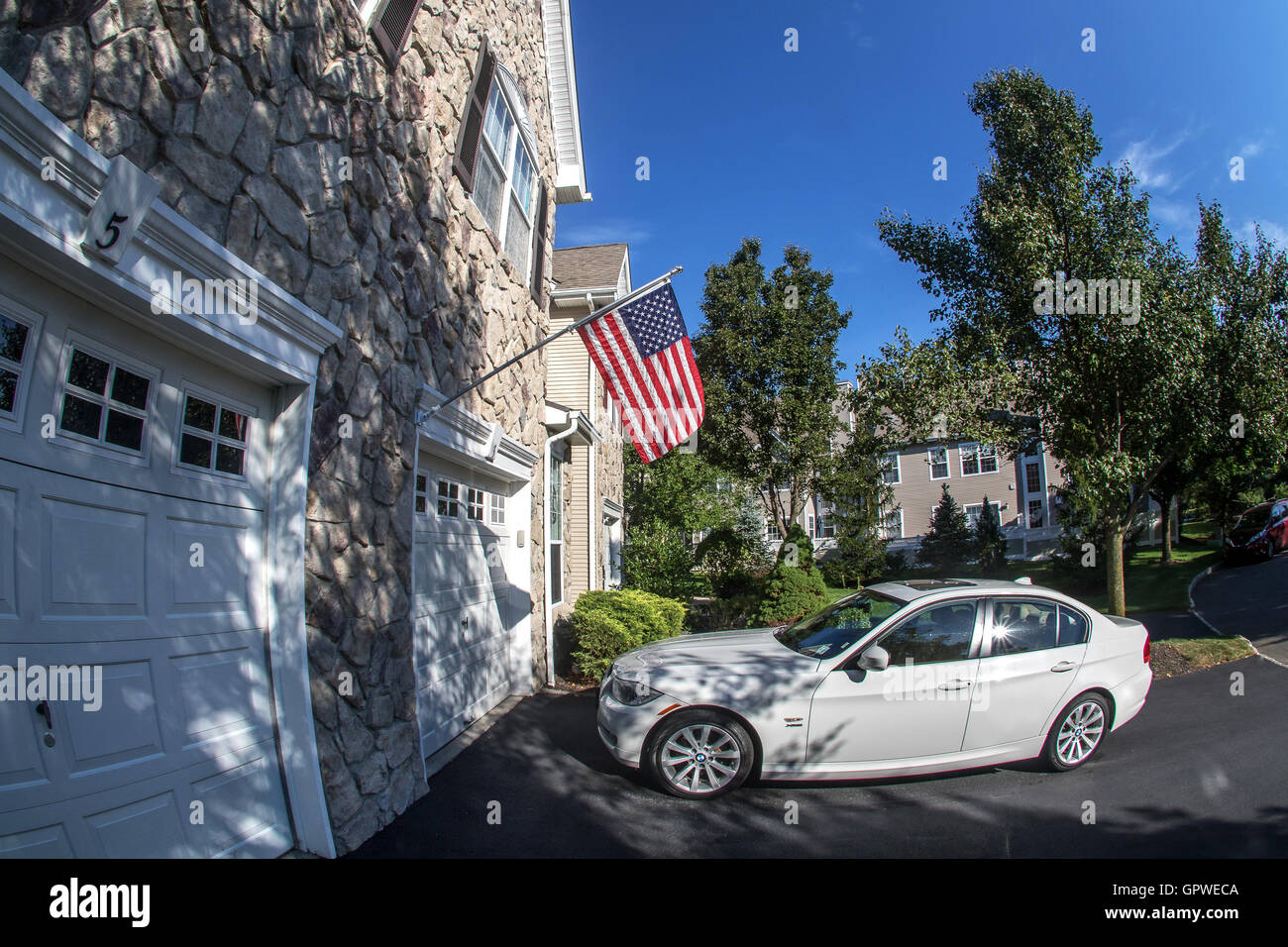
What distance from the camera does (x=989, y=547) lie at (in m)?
26.1

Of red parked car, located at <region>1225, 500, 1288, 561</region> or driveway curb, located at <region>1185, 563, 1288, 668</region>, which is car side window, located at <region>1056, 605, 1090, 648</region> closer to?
driveway curb, located at <region>1185, 563, 1288, 668</region>

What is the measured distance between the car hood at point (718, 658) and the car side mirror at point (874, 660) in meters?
0.35

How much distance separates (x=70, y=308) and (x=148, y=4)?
137 cm

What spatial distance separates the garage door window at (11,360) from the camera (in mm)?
2541

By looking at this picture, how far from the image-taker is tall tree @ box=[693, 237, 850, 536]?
18438 mm

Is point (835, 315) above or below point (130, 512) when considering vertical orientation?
above

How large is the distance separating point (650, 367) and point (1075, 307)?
6333 millimetres

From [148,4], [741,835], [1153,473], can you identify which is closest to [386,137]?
[148,4]

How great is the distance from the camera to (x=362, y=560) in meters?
4.37

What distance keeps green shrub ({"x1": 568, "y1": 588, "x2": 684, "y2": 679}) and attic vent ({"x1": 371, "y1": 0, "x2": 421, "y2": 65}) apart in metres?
6.60

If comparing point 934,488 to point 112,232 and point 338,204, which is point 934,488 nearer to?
point 338,204

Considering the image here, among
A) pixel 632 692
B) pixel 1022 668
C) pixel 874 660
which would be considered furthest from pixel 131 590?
pixel 1022 668
